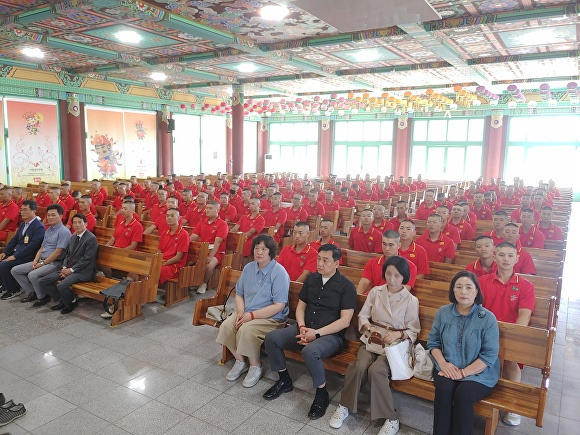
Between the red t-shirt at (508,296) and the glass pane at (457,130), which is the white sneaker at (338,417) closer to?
the red t-shirt at (508,296)

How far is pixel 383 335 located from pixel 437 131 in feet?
62.3

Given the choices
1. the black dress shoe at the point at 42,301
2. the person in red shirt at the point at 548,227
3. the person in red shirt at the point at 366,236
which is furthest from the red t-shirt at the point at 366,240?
the black dress shoe at the point at 42,301

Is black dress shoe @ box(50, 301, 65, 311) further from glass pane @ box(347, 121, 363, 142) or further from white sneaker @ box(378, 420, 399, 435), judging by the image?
glass pane @ box(347, 121, 363, 142)

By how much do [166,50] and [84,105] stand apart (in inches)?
236

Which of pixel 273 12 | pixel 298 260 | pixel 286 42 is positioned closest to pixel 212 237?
pixel 298 260

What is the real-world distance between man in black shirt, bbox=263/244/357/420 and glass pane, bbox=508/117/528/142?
706 inches

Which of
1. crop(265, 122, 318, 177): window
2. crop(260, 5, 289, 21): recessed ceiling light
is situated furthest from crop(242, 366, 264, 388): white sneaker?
crop(265, 122, 318, 177): window

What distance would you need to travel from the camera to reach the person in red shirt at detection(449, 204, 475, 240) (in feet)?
21.7

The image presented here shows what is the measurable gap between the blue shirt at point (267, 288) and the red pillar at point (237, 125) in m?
12.4

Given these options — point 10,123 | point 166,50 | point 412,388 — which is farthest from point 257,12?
point 10,123

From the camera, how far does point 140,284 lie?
508 centimetres

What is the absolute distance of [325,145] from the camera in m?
23.9

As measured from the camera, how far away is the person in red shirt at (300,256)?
15.6ft

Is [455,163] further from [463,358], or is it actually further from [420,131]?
[463,358]
